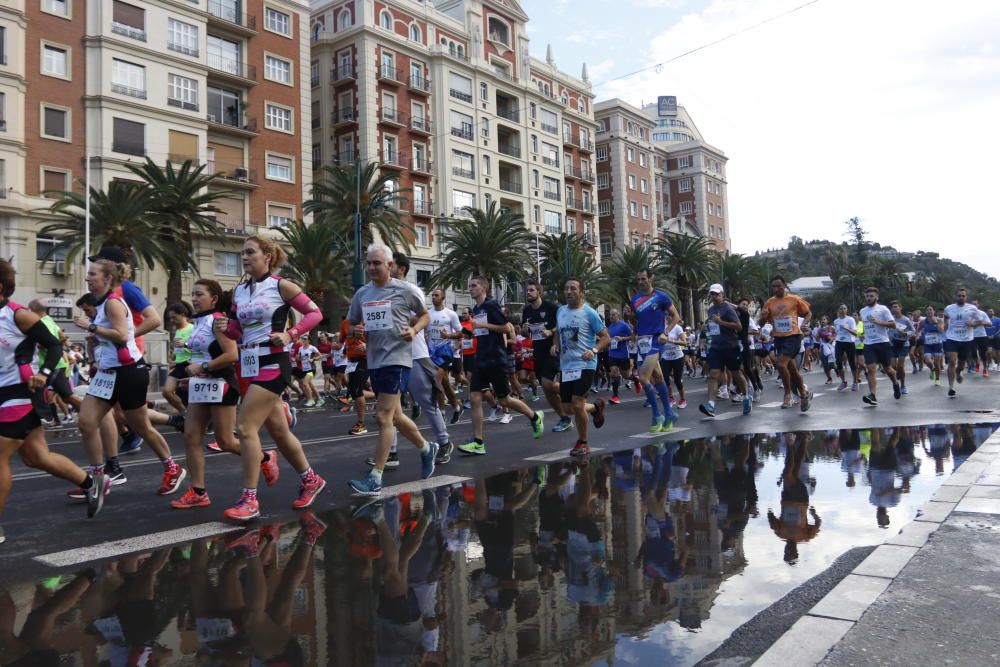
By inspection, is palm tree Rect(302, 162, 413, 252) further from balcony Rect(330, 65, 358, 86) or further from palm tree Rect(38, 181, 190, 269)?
balcony Rect(330, 65, 358, 86)

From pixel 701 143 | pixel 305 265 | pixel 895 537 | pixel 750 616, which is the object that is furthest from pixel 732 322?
pixel 701 143

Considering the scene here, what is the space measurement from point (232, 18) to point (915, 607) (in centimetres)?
4431

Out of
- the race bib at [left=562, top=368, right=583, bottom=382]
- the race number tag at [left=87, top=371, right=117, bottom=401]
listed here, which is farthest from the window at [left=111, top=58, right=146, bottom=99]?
the race number tag at [left=87, top=371, right=117, bottom=401]

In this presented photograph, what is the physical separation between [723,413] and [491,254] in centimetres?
3240

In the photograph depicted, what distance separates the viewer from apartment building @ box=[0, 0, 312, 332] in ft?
107

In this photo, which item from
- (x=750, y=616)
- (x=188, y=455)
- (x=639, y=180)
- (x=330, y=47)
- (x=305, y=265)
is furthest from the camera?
(x=639, y=180)

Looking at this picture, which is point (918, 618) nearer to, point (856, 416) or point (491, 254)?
point (856, 416)

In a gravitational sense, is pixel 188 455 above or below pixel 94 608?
above

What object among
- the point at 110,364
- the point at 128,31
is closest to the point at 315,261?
the point at 128,31

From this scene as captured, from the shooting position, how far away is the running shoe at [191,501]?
559 cm

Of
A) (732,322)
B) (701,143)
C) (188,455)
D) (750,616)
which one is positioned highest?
(701,143)

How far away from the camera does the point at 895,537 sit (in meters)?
4.18

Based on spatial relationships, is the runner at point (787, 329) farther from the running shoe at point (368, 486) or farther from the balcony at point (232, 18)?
the balcony at point (232, 18)

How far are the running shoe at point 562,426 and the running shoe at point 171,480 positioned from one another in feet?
16.5
